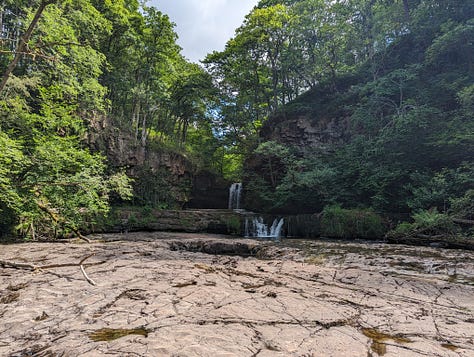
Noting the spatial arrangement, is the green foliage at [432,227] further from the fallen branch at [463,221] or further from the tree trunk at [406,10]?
the tree trunk at [406,10]

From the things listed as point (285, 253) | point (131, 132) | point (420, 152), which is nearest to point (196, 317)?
point (285, 253)

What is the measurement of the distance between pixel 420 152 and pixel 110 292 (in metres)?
15.6

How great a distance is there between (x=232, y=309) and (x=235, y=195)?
21426 millimetres

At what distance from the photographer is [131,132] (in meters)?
19.7

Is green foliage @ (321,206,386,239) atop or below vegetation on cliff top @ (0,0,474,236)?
below

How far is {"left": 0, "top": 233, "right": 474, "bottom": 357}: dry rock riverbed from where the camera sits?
8.02ft

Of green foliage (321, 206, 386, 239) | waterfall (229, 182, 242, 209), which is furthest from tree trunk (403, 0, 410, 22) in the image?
waterfall (229, 182, 242, 209)

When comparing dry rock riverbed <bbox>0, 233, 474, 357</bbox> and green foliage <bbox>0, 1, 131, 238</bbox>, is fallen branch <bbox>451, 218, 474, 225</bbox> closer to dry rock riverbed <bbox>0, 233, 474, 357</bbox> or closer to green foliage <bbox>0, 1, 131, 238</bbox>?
dry rock riverbed <bbox>0, 233, 474, 357</bbox>

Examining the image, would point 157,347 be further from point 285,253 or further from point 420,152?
point 420,152

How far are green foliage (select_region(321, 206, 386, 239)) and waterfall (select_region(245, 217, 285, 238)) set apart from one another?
2626 millimetres

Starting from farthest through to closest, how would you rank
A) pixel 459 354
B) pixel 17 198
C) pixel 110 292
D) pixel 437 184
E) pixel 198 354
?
pixel 437 184
pixel 17 198
pixel 110 292
pixel 459 354
pixel 198 354

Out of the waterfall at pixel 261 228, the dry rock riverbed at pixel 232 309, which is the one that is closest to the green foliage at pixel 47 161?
the dry rock riverbed at pixel 232 309

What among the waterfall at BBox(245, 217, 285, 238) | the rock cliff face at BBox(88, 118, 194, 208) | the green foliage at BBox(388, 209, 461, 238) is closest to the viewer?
the green foliage at BBox(388, 209, 461, 238)

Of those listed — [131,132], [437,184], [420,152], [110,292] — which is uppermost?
[131,132]
